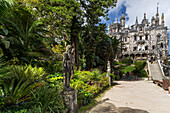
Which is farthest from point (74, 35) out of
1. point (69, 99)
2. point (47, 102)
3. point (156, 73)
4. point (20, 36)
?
point (156, 73)

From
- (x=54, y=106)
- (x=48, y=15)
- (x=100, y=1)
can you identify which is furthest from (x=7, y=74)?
(x=100, y=1)

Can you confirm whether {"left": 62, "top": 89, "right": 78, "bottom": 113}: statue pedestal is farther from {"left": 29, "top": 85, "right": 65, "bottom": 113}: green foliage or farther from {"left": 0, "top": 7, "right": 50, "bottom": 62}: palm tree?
{"left": 0, "top": 7, "right": 50, "bottom": 62}: palm tree

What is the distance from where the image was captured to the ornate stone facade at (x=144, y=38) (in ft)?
121

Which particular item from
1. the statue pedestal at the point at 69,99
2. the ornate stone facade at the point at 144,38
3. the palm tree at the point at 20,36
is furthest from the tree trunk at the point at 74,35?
the ornate stone facade at the point at 144,38

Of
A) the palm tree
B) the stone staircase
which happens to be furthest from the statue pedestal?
the stone staircase

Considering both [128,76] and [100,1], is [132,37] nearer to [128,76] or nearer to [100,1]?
[128,76]

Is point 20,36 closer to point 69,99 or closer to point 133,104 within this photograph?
point 69,99

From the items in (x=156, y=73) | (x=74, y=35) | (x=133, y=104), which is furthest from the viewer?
(x=156, y=73)

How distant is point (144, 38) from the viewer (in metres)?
40.7

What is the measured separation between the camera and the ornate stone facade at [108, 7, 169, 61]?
36875mm

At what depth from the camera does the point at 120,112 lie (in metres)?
4.78

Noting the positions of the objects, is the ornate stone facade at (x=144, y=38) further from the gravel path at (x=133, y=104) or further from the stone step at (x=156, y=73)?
the gravel path at (x=133, y=104)

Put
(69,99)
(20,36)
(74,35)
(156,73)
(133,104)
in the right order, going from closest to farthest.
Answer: (69,99), (133,104), (20,36), (74,35), (156,73)

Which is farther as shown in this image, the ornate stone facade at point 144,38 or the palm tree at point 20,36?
the ornate stone facade at point 144,38
